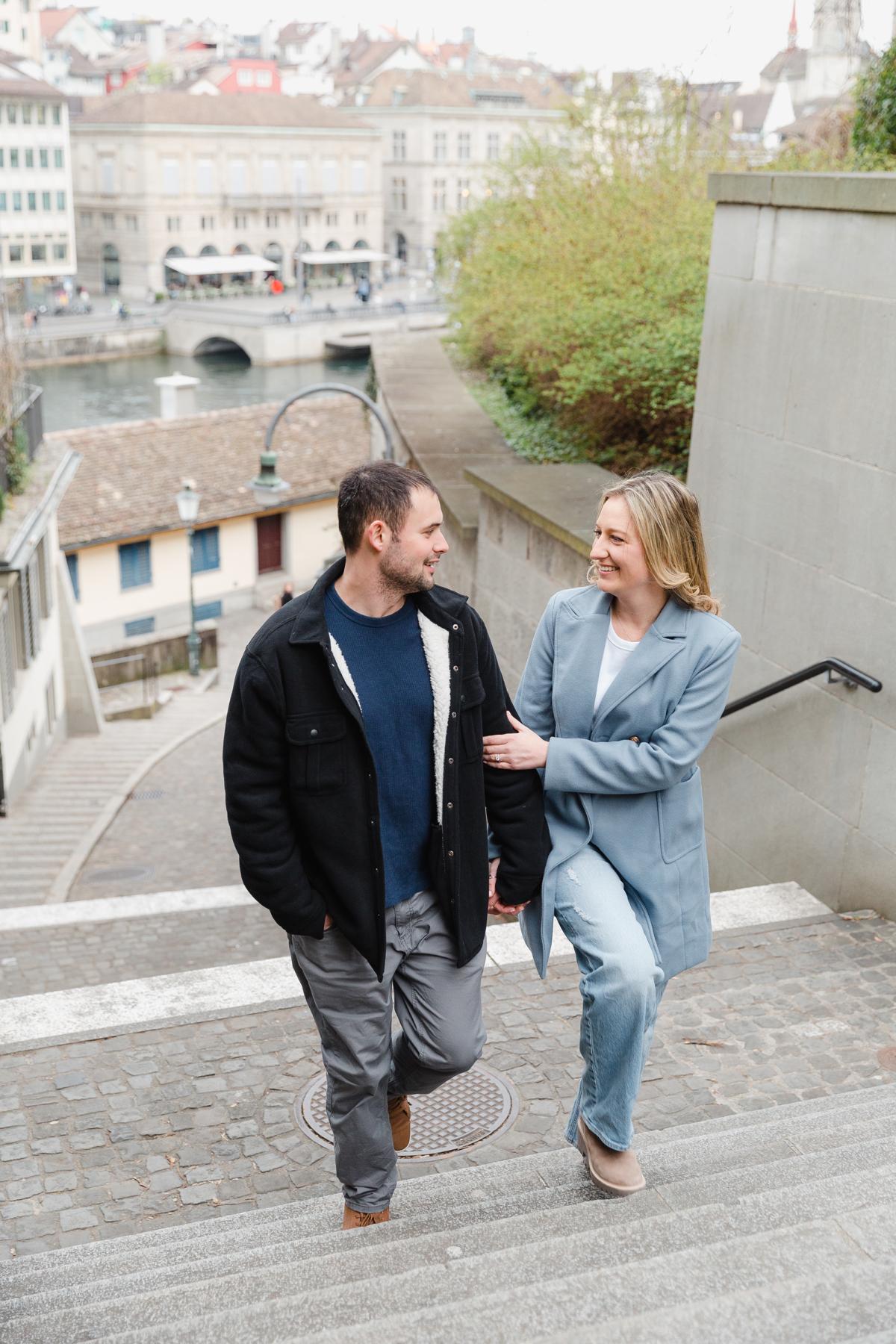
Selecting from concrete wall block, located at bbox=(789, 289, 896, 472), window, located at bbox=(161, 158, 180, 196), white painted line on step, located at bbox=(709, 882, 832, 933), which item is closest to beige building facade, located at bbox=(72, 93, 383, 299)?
window, located at bbox=(161, 158, 180, 196)

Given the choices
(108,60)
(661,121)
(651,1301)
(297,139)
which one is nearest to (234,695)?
(651,1301)

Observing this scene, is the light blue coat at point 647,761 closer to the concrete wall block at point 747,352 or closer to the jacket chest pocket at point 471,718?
the jacket chest pocket at point 471,718

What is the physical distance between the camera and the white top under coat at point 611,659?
326cm

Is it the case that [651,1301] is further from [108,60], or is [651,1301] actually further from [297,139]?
[108,60]

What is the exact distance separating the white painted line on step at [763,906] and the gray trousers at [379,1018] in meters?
2.39

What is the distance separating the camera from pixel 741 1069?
4.37 metres

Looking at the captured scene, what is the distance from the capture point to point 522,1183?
3.44 meters

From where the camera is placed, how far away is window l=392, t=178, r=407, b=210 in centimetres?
10362

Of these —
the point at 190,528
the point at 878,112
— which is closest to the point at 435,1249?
the point at 878,112

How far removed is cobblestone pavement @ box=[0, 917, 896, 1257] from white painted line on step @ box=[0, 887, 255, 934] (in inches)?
110

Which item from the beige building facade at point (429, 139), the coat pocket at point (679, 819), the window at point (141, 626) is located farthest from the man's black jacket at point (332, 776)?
the beige building facade at point (429, 139)

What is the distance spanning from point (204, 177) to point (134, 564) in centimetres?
6532

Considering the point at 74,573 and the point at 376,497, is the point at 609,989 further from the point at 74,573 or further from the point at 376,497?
the point at 74,573

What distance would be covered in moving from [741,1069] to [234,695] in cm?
229
